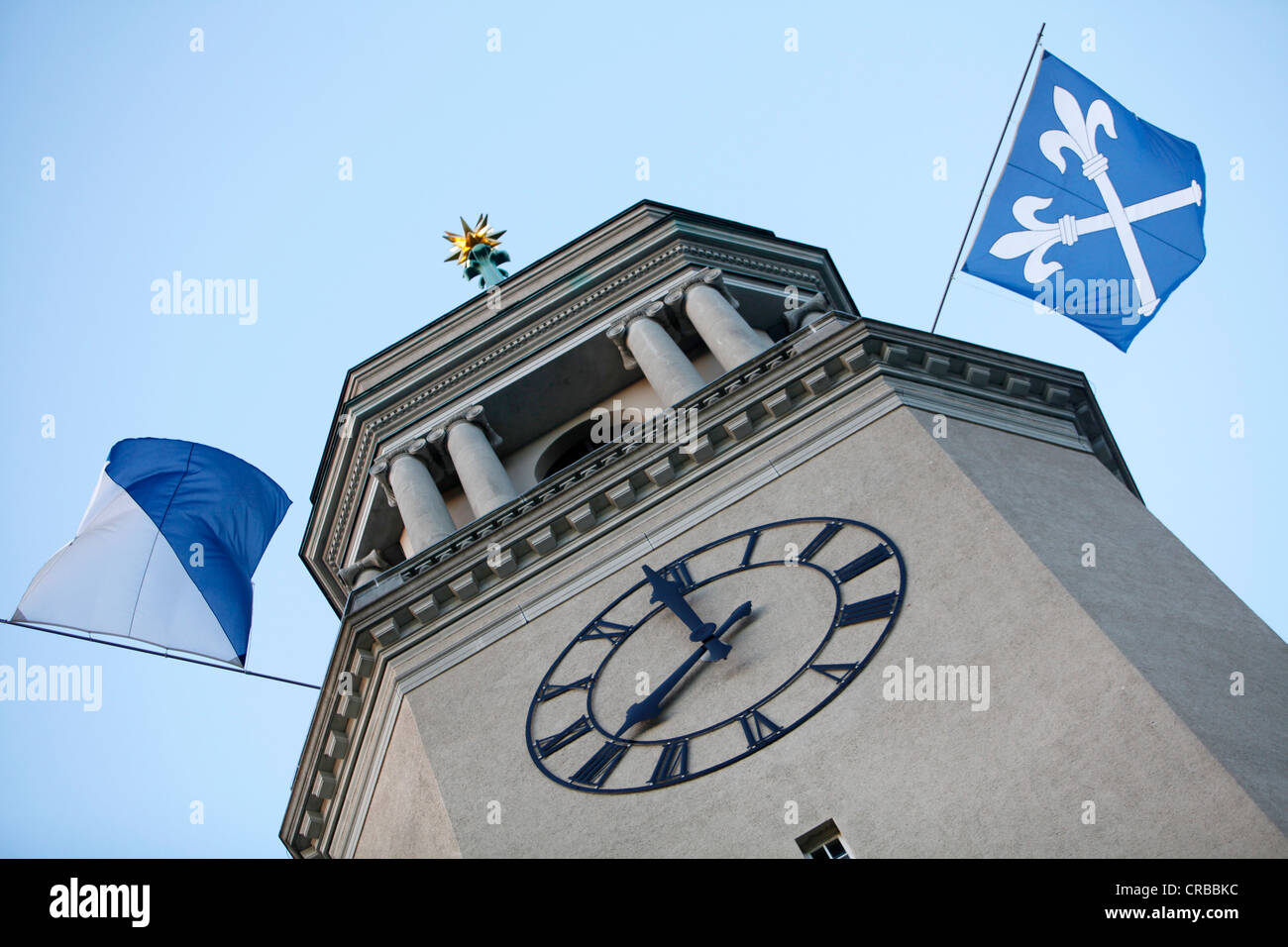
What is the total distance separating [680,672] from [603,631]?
4.55 feet

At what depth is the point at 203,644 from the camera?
17797 mm

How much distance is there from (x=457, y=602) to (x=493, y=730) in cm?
239

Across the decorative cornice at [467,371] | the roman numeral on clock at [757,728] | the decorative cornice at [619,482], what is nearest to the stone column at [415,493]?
the decorative cornice at [467,371]

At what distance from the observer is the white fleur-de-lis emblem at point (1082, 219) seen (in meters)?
17.7

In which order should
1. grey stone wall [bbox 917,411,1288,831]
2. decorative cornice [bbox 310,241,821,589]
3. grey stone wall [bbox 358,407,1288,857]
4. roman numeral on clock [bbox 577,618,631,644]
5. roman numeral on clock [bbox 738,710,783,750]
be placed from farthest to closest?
1. decorative cornice [bbox 310,241,821,589]
2. roman numeral on clock [bbox 577,618,631,644]
3. roman numeral on clock [bbox 738,710,783,750]
4. grey stone wall [bbox 917,411,1288,831]
5. grey stone wall [bbox 358,407,1288,857]

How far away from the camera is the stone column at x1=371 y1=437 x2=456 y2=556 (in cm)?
2005

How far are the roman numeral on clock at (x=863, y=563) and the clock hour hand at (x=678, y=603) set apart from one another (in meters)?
1.21

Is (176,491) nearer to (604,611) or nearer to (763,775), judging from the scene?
(604,611)

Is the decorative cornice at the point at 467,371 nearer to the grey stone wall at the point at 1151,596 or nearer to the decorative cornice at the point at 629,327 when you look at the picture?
the decorative cornice at the point at 629,327

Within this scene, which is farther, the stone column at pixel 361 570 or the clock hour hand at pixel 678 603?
the stone column at pixel 361 570

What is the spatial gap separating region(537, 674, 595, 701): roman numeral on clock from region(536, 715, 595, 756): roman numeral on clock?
48 centimetres

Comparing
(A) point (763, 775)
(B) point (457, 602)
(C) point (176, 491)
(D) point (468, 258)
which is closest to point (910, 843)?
(A) point (763, 775)

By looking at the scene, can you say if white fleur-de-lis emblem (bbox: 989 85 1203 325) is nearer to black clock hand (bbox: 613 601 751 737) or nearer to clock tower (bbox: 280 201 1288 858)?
clock tower (bbox: 280 201 1288 858)

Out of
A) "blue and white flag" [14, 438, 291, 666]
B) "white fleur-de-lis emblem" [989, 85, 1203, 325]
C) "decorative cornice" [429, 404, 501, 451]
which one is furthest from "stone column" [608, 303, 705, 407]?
"blue and white flag" [14, 438, 291, 666]
